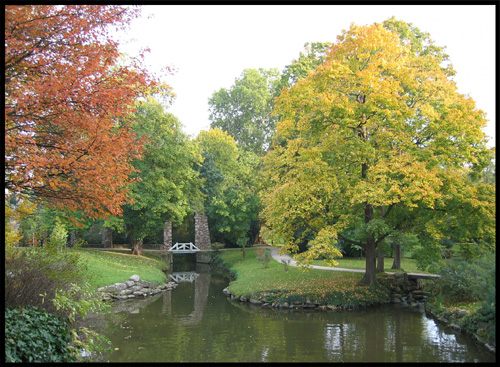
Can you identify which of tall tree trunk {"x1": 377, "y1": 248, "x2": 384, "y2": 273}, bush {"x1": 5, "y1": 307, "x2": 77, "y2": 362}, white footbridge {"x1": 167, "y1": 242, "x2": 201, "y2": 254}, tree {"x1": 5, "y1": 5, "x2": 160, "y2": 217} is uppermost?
tree {"x1": 5, "y1": 5, "x2": 160, "y2": 217}

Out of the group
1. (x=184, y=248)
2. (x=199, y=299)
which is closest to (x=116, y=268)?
(x=199, y=299)

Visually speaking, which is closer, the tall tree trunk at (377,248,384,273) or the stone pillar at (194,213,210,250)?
the tall tree trunk at (377,248,384,273)

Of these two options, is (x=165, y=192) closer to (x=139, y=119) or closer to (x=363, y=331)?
→ (x=139, y=119)

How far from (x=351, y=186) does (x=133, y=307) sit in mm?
9116

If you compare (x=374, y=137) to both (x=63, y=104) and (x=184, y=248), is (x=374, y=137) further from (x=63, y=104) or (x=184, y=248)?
(x=184, y=248)

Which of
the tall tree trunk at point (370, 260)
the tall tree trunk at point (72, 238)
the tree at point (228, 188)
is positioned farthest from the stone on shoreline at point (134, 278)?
the tall tree trunk at point (72, 238)

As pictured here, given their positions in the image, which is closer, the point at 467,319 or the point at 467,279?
the point at 467,319

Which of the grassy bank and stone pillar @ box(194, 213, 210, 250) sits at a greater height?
stone pillar @ box(194, 213, 210, 250)

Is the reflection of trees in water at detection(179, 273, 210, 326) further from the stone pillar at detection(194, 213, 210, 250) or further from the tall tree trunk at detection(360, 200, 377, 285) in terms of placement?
the stone pillar at detection(194, 213, 210, 250)

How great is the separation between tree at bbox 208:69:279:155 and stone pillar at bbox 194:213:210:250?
13155mm

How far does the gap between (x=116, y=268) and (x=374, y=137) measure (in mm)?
14170

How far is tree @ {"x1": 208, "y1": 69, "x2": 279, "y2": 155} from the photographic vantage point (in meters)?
48.5

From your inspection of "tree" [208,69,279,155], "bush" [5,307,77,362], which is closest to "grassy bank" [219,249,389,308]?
"bush" [5,307,77,362]

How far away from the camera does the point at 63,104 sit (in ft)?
26.0
